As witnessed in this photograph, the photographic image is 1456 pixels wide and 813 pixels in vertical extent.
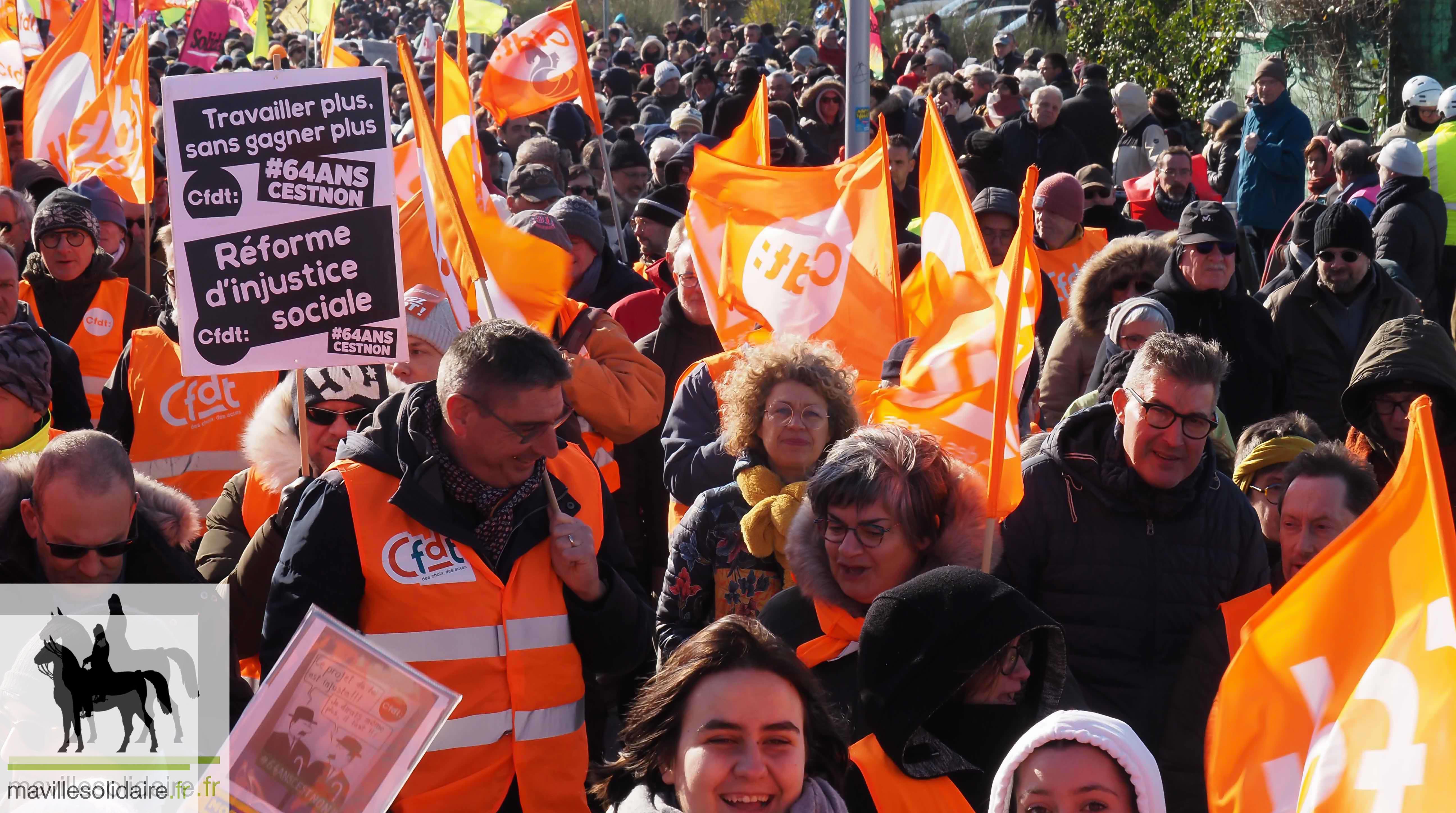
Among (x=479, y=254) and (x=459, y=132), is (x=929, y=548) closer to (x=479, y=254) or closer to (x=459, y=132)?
(x=479, y=254)

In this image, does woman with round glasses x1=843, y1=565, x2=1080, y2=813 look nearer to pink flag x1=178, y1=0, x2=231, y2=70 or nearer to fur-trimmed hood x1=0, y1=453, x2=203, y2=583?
fur-trimmed hood x1=0, y1=453, x2=203, y2=583

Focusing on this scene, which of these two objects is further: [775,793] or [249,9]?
[249,9]

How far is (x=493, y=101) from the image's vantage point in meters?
9.53

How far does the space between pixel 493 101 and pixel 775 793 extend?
24.6ft

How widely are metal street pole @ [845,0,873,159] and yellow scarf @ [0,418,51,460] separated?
16.8 ft

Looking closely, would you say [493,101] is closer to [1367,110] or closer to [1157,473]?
[1157,473]

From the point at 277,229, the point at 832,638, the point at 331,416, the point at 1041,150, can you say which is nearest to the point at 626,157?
the point at 1041,150

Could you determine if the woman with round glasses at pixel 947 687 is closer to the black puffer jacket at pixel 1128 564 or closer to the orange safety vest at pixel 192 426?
the black puffer jacket at pixel 1128 564

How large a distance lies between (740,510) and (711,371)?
105 centimetres

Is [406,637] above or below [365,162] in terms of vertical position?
below

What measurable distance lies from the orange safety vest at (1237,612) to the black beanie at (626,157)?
7.04 m

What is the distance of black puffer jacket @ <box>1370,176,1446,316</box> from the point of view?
8.11 meters

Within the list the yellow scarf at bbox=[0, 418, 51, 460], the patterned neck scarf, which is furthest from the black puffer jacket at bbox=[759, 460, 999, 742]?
the yellow scarf at bbox=[0, 418, 51, 460]

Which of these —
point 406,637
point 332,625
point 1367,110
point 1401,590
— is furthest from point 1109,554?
point 1367,110
